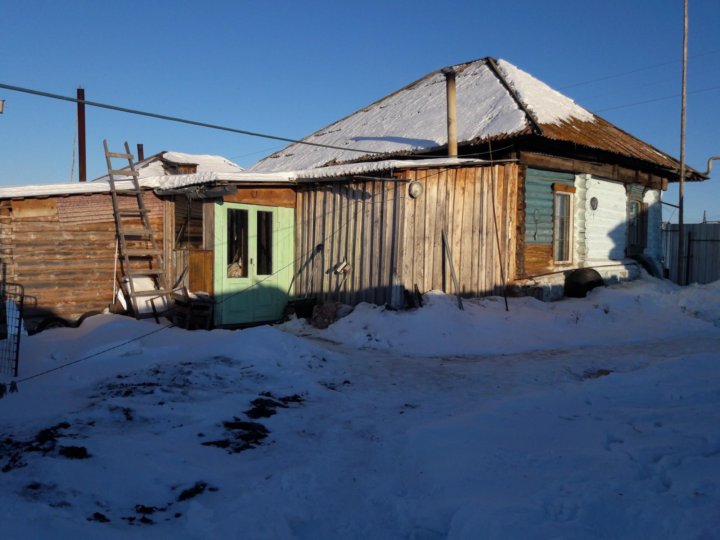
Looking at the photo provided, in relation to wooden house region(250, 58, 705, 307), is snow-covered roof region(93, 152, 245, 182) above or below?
above

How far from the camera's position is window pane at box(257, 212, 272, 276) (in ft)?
34.7

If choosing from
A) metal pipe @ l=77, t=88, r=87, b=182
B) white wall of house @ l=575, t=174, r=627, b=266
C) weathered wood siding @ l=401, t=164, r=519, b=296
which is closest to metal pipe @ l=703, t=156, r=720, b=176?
white wall of house @ l=575, t=174, r=627, b=266

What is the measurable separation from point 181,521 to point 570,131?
10624 millimetres

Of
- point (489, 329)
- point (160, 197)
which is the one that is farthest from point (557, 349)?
point (160, 197)

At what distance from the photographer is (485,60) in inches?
573

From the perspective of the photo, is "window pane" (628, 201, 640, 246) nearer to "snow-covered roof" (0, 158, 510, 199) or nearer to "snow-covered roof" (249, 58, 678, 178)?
"snow-covered roof" (249, 58, 678, 178)

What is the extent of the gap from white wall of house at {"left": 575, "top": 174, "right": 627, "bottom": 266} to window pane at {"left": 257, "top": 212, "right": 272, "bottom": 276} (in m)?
6.78

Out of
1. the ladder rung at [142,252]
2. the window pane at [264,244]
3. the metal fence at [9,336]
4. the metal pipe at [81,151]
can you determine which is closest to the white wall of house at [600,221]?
the window pane at [264,244]

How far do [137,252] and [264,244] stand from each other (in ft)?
7.72

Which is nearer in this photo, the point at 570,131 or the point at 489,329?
the point at 489,329

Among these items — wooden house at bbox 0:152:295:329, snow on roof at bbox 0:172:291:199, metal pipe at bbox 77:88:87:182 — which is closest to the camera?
snow on roof at bbox 0:172:291:199

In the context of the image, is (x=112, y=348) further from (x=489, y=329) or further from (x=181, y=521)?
(x=489, y=329)

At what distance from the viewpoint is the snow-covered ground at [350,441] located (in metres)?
3.00

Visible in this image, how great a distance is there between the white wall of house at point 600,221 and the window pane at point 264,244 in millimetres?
6776
